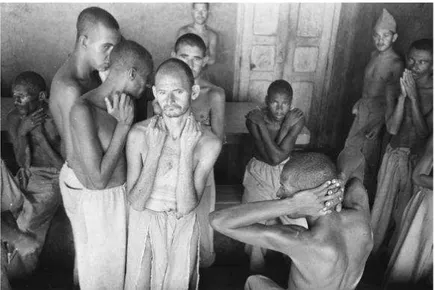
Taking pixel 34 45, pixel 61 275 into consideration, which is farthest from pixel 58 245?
pixel 34 45

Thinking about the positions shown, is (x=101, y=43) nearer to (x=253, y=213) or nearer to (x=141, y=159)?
(x=141, y=159)

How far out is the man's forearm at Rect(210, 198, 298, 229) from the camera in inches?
84.3

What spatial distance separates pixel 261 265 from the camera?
3619mm

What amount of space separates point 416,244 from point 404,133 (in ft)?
2.70

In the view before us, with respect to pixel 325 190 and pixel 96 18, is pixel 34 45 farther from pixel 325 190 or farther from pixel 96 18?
pixel 325 190

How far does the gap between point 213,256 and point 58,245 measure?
47.0 inches

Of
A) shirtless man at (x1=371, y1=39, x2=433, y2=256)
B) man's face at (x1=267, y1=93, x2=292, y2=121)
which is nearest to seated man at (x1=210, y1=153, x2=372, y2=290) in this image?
man's face at (x1=267, y1=93, x2=292, y2=121)

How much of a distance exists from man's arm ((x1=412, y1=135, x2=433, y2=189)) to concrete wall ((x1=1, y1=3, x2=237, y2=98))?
2732 millimetres

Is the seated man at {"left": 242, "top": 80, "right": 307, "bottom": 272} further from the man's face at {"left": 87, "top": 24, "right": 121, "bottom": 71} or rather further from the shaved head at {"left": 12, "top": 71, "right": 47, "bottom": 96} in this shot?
the shaved head at {"left": 12, "top": 71, "right": 47, "bottom": 96}

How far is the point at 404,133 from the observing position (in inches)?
140

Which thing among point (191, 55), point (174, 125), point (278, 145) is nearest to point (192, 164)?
point (174, 125)

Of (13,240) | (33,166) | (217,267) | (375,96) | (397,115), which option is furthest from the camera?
(375,96)

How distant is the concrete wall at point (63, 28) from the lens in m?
4.78

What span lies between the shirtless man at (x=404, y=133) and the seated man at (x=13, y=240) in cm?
260
